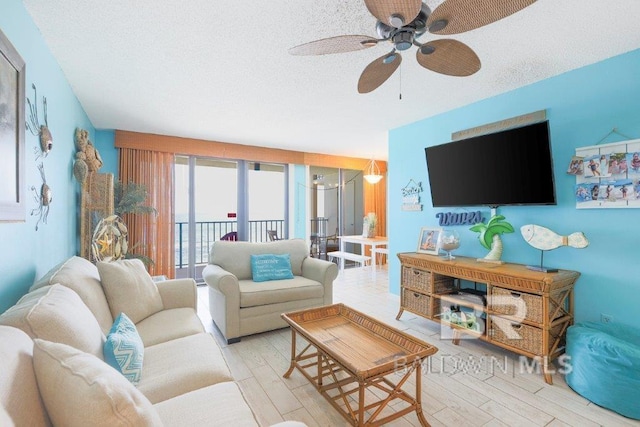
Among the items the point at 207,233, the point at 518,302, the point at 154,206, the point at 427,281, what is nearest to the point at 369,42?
the point at 518,302

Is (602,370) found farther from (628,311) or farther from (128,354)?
(128,354)

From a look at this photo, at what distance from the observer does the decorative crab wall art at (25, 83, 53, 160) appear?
173 centimetres

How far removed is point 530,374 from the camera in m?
2.20

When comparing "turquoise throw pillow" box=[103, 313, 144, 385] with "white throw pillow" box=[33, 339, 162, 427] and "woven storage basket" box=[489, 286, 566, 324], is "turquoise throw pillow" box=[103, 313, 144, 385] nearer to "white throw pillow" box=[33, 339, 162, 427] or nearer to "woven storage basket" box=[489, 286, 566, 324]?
"white throw pillow" box=[33, 339, 162, 427]

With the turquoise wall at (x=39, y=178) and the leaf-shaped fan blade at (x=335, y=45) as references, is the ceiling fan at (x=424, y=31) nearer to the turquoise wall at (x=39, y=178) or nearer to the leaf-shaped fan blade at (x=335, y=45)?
the leaf-shaped fan blade at (x=335, y=45)

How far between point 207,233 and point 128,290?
3648mm

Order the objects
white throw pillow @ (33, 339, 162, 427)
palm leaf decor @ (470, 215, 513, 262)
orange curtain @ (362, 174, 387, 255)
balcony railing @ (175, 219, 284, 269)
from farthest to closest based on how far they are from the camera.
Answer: orange curtain @ (362, 174, 387, 255)
balcony railing @ (175, 219, 284, 269)
palm leaf decor @ (470, 215, 513, 262)
white throw pillow @ (33, 339, 162, 427)

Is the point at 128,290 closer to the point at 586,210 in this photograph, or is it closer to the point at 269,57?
the point at 269,57

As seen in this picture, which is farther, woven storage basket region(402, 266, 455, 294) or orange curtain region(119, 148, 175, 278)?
orange curtain region(119, 148, 175, 278)

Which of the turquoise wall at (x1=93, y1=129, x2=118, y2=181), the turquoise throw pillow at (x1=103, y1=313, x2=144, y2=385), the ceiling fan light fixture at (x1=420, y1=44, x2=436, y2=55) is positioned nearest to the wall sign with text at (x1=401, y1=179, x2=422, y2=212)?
the ceiling fan light fixture at (x1=420, y1=44, x2=436, y2=55)

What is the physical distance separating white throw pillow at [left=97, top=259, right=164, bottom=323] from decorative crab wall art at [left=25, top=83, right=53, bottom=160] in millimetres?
792

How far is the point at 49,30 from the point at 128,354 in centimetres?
202

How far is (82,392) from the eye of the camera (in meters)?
0.72

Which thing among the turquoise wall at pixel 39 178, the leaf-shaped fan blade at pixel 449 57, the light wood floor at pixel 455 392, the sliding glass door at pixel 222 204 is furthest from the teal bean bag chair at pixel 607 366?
the sliding glass door at pixel 222 204
